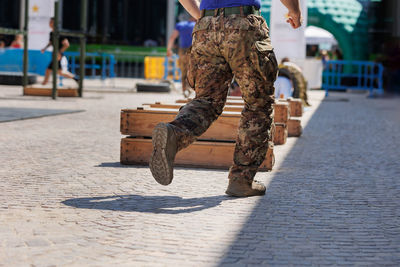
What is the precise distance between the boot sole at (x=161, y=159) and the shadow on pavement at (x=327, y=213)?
551 mm

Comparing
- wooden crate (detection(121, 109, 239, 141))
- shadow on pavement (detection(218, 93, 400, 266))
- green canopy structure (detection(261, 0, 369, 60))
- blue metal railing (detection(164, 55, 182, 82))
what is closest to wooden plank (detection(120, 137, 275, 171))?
wooden crate (detection(121, 109, 239, 141))

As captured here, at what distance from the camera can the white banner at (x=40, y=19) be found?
1981 centimetres

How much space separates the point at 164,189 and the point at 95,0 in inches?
1287

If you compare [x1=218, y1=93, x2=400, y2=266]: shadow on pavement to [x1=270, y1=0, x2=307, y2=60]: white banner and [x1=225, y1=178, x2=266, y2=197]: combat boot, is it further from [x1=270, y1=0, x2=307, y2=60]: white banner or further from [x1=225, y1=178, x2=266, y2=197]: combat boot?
[x1=270, y1=0, x2=307, y2=60]: white banner

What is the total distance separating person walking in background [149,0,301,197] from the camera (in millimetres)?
4715

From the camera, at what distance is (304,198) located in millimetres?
5031

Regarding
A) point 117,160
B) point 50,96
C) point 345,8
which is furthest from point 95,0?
point 117,160

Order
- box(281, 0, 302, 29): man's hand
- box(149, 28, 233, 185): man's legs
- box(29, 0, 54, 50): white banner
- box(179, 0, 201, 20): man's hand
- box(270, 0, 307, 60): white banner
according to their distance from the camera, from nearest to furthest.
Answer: box(149, 28, 233, 185): man's legs → box(281, 0, 302, 29): man's hand → box(179, 0, 201, 20): man's hand → box(270, 0, 307, 60): white banner → box(29, 0, 54, 50): white banner

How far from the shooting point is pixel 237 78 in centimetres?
483

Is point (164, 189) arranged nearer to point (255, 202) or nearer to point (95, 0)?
point (255, 202)

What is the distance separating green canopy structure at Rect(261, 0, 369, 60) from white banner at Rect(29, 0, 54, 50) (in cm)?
951

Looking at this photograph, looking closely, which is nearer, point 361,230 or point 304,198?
point 361,230

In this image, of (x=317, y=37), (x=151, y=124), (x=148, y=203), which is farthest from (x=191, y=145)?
(x=317, y=37)

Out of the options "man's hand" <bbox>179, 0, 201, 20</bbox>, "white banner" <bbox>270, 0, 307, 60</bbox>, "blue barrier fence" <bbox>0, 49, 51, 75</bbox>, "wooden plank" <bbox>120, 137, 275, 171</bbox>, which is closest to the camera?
"man's hand" <bbox>179, 0, 201, 20</bbox>
